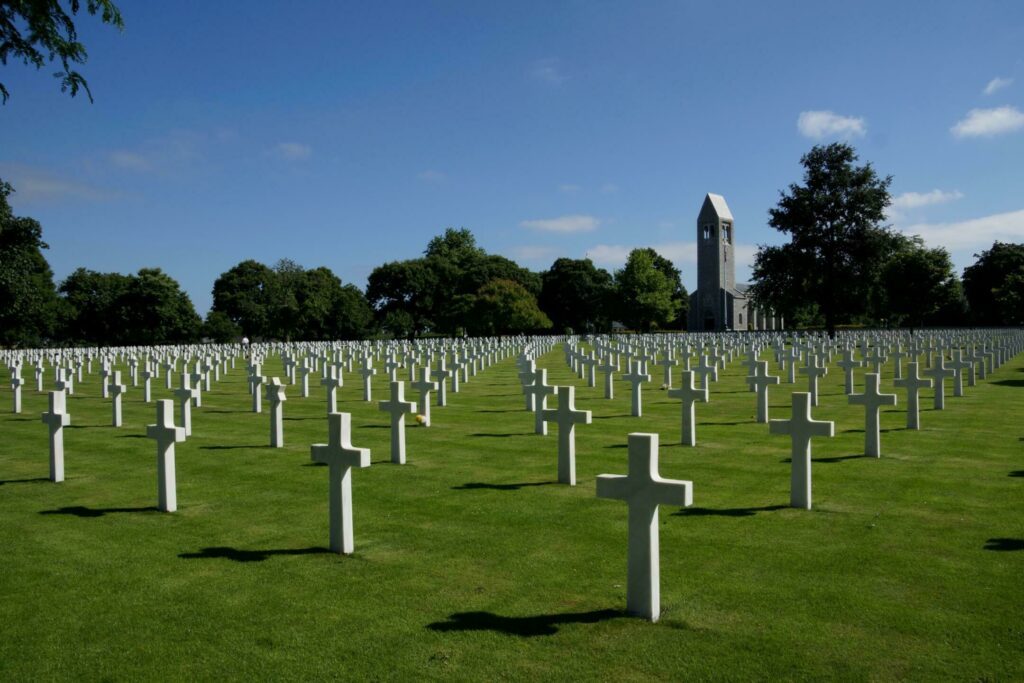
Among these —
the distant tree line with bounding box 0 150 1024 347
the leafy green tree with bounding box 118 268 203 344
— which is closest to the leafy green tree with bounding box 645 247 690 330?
the distant tree line with bounding box 0 150 1024 347

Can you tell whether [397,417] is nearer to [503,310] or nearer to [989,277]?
[503,310]

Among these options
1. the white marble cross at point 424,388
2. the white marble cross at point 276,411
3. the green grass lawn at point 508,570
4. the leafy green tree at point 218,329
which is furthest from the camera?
the leafy green tree at point 218,329

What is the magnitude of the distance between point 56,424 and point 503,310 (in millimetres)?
55082

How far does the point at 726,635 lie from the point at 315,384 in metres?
20.7

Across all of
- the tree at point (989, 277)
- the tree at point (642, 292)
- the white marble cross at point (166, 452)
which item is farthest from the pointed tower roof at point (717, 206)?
the white marble cross at point (166, 452)

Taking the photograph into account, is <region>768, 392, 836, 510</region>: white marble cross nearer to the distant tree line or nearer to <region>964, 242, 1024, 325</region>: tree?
the distant tree line

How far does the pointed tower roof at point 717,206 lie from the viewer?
85.7 m

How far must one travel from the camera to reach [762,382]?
40.5 feet

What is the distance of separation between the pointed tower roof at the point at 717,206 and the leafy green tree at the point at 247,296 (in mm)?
48826

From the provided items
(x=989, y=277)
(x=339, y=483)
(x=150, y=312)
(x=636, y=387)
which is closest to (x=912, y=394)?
(x=636, y=387)

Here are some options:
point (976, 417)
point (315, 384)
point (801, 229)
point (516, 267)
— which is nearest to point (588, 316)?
point (516, 267)

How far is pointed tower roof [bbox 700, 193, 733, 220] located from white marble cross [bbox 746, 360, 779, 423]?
7625cm

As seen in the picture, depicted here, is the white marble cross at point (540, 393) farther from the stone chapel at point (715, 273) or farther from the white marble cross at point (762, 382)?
the stone chapel at point (715, 273)

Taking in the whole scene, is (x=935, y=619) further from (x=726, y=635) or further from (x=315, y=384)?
(x=315, y=384)
